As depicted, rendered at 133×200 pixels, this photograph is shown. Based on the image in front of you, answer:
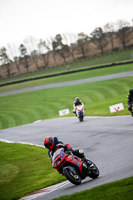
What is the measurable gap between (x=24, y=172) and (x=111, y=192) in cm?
635

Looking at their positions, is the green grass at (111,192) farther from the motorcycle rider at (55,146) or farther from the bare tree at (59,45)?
the bare tree at (59,45)

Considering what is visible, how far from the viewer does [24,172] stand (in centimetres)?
1289

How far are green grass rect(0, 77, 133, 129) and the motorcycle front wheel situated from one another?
96.4 feet

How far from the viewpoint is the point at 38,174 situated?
1213 centimetres

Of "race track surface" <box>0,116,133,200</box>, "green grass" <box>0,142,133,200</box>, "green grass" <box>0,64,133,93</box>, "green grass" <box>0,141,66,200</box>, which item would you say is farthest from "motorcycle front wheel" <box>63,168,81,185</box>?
"green grass" <box>0,64,133,93</box>

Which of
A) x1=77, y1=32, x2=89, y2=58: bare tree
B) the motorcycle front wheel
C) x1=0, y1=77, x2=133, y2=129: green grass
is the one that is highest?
the motorcycle front wheel

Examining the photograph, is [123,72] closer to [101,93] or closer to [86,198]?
[101,93]

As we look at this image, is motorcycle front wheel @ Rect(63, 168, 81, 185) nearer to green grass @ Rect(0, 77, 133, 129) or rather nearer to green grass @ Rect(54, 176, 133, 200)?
green grass @ Rect(54, 176, 133, 200)

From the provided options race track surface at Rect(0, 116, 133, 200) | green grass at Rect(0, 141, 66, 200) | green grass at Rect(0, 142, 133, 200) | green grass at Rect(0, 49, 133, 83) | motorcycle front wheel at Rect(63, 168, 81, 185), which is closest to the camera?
green grass at Rect(0, 142, 133, 200)

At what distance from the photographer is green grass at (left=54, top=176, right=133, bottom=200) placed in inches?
262

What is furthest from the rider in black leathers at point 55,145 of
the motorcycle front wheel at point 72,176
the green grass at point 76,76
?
the green grass at point 76,76

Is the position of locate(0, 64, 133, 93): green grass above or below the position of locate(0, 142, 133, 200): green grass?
below

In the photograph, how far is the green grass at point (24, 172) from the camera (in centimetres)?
1040

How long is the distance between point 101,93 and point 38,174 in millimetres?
35258
